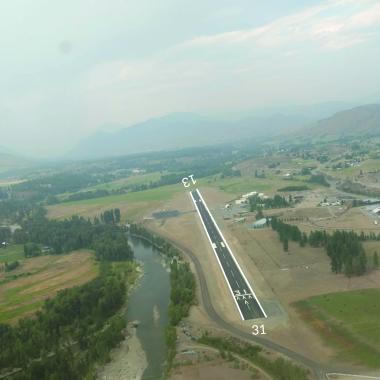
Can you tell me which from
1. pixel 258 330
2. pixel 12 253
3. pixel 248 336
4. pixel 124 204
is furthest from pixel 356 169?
pixel 248 336

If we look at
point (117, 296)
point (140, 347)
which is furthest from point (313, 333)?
point (117, 296)

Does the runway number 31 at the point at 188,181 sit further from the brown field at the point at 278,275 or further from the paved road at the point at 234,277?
the brown field at the point at 278,275

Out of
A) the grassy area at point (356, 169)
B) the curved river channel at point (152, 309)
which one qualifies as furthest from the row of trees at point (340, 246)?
the grassy area at point (356, 169)

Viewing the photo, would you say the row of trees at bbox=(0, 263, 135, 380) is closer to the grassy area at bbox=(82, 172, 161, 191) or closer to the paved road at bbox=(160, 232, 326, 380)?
the paved road at bbox=(160, 232, 326, 380)

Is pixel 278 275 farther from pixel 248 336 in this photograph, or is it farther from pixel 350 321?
pixel 248 336

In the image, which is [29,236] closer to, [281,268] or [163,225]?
[163,225]
